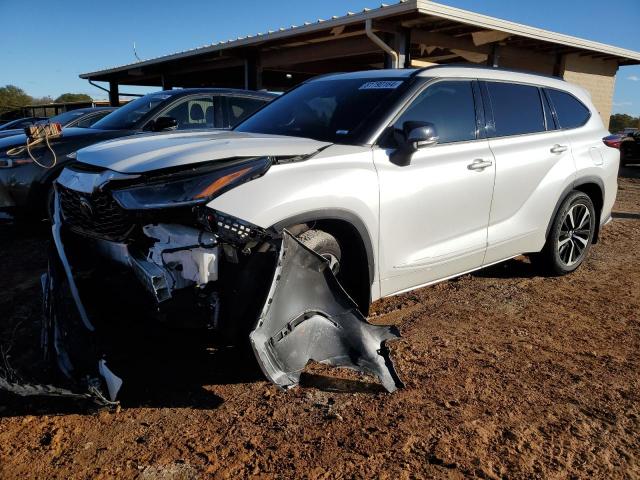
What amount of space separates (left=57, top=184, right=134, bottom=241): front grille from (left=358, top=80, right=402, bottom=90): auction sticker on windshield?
78.6 inches

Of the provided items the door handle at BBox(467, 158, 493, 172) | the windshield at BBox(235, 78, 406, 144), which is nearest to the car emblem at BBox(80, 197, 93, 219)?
the windshield at BBox(235, 78, 406, 144)

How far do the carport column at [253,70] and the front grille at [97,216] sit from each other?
1297cm

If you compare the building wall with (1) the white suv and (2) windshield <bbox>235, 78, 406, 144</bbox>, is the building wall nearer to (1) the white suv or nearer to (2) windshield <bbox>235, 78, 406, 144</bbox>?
(1) the white suv

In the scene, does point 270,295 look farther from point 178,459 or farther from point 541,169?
point 541,169

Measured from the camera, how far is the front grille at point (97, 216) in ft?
8.73

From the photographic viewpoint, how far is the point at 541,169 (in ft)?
14.0

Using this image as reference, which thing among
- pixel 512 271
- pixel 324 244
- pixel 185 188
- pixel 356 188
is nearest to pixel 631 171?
pixel 512 271

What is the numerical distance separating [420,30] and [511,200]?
336 inches

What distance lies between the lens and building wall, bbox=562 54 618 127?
51.2 ft

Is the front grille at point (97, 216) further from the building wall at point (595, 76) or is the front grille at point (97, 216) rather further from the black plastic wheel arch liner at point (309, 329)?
the building wall at point (595, 76)

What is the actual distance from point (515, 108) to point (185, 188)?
3.01 meters

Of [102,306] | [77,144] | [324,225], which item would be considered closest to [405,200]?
[324,225]

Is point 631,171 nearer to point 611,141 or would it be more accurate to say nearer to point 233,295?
point 611,141

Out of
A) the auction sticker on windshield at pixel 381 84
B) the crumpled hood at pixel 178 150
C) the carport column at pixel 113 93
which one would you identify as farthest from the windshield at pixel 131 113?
the carport column at pixel 113 93
